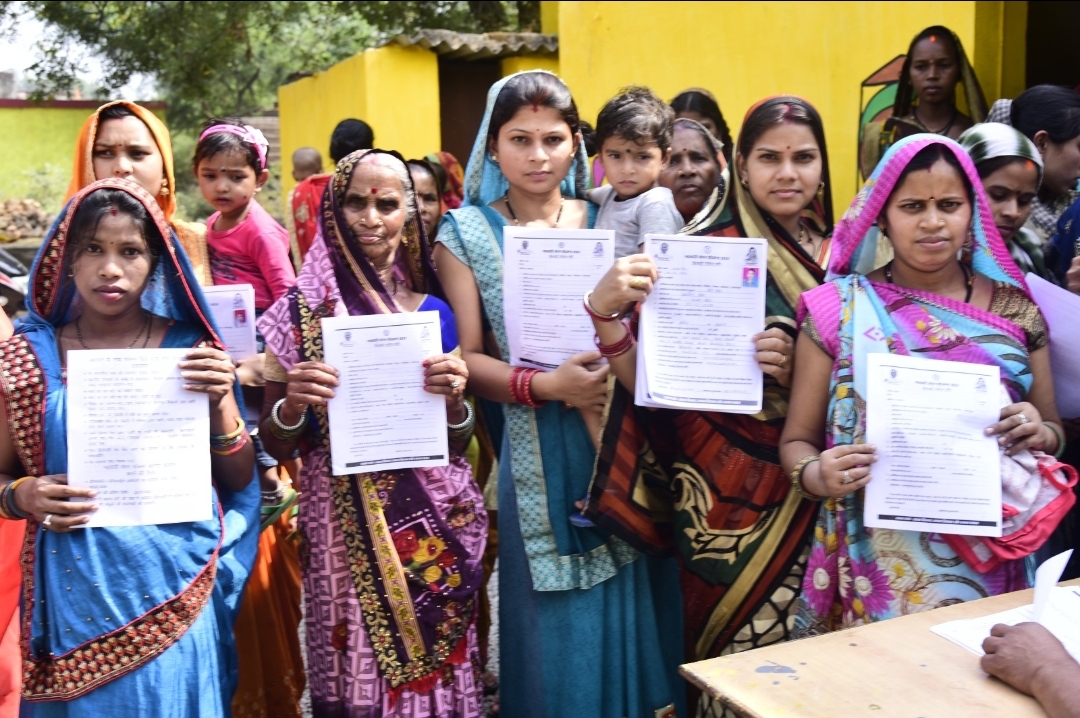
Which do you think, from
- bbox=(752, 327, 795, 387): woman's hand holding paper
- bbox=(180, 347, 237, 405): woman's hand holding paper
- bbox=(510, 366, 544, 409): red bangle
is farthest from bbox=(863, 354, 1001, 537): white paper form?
bbox=(180, 347, 237, 405): woman's hand holding paper

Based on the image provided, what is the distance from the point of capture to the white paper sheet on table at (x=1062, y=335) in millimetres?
2770

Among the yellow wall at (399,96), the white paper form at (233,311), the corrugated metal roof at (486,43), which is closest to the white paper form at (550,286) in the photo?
the white paper form at (233,311)

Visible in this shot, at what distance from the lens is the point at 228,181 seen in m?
4.31

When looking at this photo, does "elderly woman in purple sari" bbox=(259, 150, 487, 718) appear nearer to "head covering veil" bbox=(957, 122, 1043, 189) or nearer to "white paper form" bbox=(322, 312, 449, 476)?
"white paper form" bbox=(322, 312, 449, 476)

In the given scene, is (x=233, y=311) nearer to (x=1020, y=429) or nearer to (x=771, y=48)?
(x=1020, y=429)

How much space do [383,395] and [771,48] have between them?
20.1ft

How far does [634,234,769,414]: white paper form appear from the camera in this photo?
2848mm

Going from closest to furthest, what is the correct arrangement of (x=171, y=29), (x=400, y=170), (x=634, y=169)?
1. (x=400, y=170)
2. (x=634, y=169)
3. (x=171, y=29)

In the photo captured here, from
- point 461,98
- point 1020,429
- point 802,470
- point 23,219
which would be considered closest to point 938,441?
point 1020,429

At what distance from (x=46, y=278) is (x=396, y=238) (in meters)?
0.99

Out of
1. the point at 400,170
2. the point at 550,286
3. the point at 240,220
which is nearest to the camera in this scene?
the point at 550,286

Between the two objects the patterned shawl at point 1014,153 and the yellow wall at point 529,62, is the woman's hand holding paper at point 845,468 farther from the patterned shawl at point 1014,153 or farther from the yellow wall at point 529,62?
the yellow wall at point 529,62

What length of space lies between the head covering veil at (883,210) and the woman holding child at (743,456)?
22 cm

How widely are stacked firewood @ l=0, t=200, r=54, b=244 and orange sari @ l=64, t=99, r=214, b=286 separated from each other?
15.9 metres
